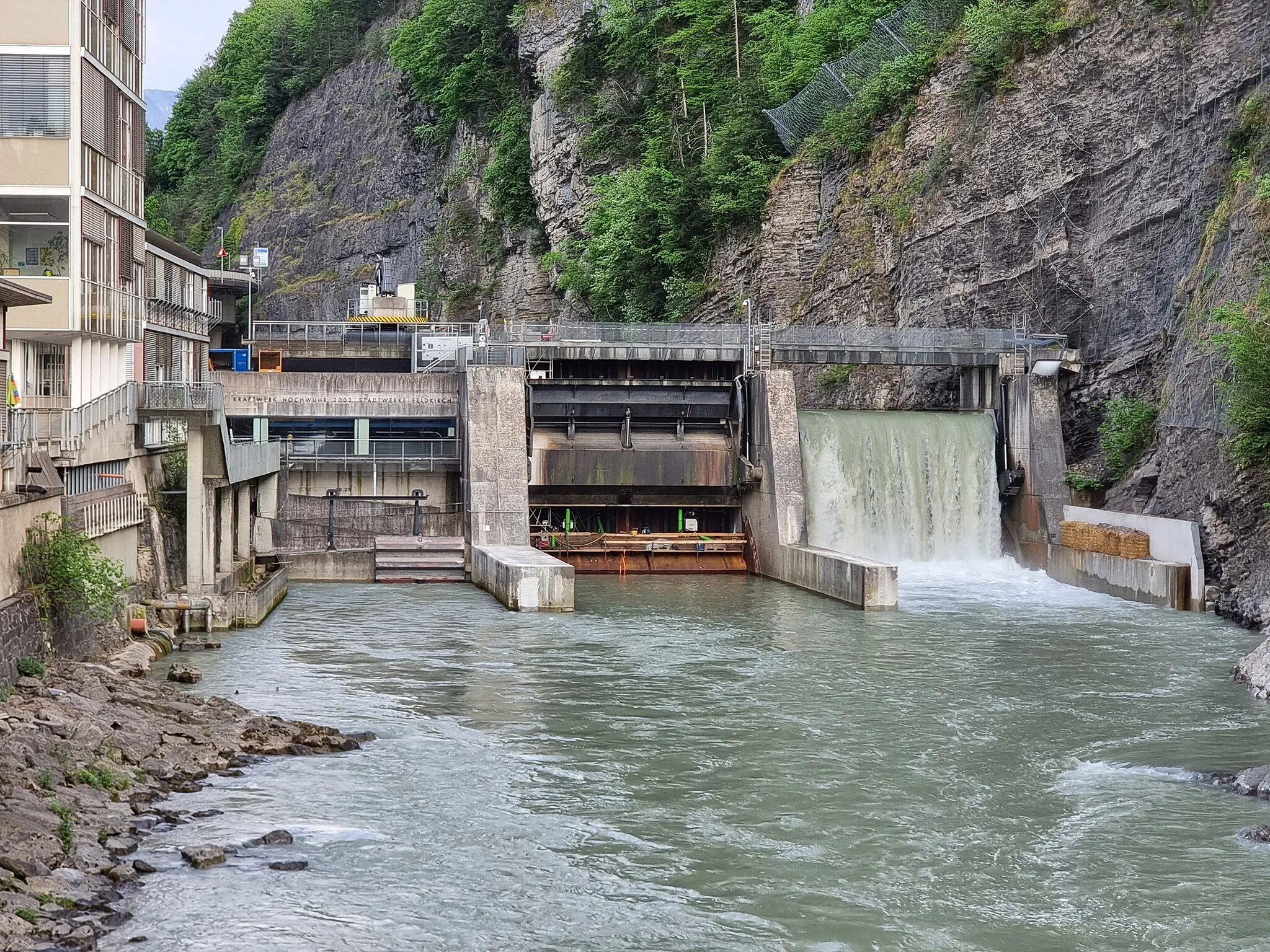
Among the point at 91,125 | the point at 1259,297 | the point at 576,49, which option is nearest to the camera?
the point at 91,125

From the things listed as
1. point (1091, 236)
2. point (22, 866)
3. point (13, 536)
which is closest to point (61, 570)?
point (13, 536)

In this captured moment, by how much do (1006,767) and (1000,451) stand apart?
25.3 meters

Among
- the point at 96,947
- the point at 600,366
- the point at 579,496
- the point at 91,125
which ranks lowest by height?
the point at 96,947

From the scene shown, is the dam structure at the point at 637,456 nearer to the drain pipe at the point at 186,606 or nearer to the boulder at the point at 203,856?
the drain pipe at the point at 186,606

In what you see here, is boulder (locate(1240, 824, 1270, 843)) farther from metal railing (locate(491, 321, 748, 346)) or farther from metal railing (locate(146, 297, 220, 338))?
metal railing (locate(146, 297, 220, 338))

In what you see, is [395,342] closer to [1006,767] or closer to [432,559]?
[432,559]

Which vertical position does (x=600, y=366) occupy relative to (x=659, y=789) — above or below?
above

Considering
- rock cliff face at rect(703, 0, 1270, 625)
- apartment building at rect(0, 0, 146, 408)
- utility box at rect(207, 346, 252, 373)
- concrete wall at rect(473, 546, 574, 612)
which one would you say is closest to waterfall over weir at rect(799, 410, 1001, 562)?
rock cliff face at rect(703, 0, 1270, 625)

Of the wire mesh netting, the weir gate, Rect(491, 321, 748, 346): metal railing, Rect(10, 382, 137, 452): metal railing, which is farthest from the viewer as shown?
the wire mesh netting

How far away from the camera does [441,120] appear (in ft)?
280

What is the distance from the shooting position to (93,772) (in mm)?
16922

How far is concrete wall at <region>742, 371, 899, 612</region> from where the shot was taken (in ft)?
122

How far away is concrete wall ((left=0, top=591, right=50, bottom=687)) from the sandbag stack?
2470 centimetres

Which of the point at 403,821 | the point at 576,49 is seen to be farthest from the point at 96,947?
the point at 576,49
